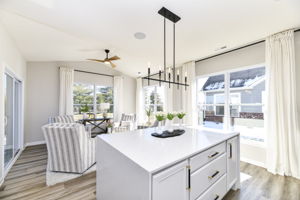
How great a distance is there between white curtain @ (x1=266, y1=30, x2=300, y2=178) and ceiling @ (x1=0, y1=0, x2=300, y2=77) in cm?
35

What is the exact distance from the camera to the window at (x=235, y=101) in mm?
2984

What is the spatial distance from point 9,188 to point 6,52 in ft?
7.85

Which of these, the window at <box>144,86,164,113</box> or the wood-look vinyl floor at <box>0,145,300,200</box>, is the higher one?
the window at <box>144,86,164,113</box>

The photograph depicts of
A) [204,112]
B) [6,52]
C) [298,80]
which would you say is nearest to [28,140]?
[6,52]

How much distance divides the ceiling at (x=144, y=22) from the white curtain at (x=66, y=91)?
1341mm

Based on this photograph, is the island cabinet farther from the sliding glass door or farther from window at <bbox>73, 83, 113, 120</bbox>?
A: window at <bbox>73, 83, 113, 120</bbox>

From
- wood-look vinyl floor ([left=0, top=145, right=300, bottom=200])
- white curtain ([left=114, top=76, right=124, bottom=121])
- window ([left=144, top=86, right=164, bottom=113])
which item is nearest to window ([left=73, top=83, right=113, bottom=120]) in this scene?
white curtain ([left=114, top=76, right=124, bottom=121])

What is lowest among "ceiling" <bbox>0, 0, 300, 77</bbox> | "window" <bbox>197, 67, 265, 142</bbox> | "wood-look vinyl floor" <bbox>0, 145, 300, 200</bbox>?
"wood-look vinyl floor" <bbox>0, 145, 300, 200</bbox>

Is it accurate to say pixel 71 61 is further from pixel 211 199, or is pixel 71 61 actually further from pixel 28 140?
pixel 211 199

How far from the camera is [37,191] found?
2027 mm

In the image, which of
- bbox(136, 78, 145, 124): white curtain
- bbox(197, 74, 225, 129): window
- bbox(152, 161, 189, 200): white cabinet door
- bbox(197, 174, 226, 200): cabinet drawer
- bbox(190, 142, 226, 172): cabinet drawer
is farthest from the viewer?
bbox(136, 78, 145, 124): white curtain

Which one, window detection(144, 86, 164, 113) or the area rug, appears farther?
window detection(144, 86, 164, 113)

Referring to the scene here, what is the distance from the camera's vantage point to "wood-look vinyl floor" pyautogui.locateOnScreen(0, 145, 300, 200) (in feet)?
6.29

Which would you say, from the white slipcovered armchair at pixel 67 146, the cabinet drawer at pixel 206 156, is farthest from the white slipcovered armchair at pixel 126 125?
the cabinet drawer at pixel 206 156
